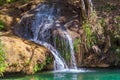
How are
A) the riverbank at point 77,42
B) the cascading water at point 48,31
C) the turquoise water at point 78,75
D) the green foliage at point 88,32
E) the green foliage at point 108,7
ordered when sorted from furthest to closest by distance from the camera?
the green foliage at point 108,7
the green foliage at point 88,32
the cascading water at point 48,31
the riverbank at point 77,42
the turquoise water at point 78,75

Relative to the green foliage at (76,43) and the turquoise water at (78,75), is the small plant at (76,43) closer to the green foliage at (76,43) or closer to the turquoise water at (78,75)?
the green foliage at (76,43)

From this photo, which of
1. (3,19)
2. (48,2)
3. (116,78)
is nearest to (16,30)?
(3,19)

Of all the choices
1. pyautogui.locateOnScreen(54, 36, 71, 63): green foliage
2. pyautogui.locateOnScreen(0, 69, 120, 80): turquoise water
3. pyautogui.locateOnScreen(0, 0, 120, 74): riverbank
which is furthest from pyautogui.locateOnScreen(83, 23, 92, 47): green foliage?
pyautogui.locateOnScreen(0, 69, 120, 80): turquoise water

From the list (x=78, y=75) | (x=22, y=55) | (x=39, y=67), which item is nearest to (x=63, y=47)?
(x=39, y=67)

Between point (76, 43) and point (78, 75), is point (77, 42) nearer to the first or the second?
point (76, 43)

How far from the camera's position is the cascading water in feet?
59.7

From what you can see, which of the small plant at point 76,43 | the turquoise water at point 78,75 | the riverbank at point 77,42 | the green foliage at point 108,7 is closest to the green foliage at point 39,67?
Result: the riverbank at point 77,42

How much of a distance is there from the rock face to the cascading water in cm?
92

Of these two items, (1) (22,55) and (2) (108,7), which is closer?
(1) (22,55)

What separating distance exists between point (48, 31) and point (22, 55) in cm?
320

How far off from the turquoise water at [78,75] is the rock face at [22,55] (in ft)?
1.44

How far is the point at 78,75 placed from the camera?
1628 centimetres

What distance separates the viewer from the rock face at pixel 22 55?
52.3ft

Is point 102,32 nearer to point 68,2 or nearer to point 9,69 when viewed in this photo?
point 68,2
